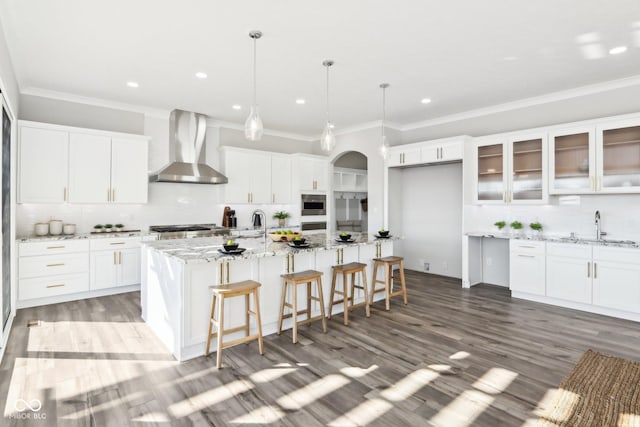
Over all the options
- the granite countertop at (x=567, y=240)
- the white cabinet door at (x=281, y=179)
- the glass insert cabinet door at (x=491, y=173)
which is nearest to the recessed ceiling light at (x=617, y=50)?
the glass insert cabinet door at (x=491, y=173)

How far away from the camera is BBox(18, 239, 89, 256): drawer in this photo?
4.26m

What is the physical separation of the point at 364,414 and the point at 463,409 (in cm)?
65

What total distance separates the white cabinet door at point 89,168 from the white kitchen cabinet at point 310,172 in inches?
129

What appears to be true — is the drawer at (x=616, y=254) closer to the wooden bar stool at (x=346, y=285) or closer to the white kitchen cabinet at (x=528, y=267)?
the white kitchen cabinet at (x=528, y=267)

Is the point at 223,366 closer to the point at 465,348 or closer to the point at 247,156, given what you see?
the point at 465,348

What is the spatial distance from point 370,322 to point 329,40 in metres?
3.00

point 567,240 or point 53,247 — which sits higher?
point 567,240

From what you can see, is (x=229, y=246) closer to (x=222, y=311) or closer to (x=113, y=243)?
(x=222, y=311)

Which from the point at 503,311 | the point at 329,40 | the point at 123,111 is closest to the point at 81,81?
the point at 123,111

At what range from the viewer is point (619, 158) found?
4.18m

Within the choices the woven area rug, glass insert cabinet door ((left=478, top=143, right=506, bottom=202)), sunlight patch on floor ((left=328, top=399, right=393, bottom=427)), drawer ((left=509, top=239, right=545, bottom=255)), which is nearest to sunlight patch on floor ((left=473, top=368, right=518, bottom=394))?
the woven area rug

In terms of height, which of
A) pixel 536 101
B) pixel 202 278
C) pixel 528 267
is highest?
pixel 536 101

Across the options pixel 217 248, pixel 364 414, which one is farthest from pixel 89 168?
pixel 364 414

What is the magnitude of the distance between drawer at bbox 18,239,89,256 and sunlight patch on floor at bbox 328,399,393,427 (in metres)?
4.28
